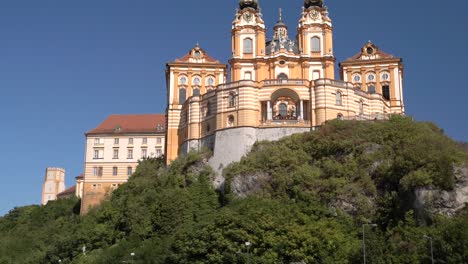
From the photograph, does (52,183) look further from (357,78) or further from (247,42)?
(357,78)

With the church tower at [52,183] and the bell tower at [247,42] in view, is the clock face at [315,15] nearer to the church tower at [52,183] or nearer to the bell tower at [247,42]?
the bell tower at [247,42]

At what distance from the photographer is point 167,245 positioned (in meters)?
59.4

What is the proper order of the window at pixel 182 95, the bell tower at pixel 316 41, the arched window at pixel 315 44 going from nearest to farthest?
the bell tower at pixel 316 41 < the arched window at pixel 315 44 < the window at pixel 182 95

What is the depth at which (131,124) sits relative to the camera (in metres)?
103

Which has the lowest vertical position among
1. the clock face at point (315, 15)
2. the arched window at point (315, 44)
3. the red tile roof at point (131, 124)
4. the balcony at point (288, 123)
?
the balcony at point (288, 123)

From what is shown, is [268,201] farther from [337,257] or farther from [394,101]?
[394,101]

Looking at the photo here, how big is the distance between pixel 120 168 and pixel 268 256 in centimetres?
4893

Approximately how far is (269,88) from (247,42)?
12377 millimetres

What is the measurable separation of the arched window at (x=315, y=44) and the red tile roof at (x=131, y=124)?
98.2 ft

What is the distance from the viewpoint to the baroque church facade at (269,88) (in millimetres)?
72062

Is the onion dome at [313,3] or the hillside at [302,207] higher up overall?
the onion dome at [313,3]

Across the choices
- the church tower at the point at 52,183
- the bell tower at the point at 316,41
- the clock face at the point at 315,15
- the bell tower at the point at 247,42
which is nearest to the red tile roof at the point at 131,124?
the bell tower at the point at 247,42

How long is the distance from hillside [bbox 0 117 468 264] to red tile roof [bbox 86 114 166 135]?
946 inches

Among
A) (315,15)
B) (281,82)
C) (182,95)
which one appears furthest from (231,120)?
(315,15)
